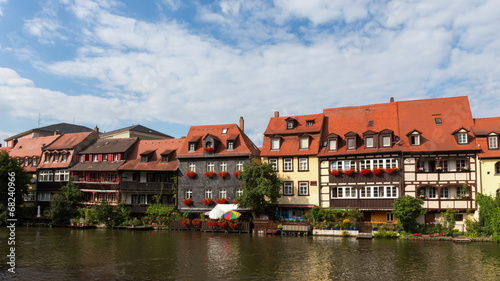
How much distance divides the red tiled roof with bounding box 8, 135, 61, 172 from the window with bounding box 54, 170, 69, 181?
5779 mm

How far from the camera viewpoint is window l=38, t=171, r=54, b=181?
57.2 metres

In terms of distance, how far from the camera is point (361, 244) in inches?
1320

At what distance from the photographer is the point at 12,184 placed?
50031 millimetres

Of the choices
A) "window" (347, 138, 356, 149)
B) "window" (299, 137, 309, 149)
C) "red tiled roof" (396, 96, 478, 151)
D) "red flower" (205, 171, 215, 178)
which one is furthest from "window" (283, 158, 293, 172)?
"red tiled roof" (396, 96, 478, 151)

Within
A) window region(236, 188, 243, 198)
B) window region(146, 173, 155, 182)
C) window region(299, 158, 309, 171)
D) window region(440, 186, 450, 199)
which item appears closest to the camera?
window region(440, 186, 450, 199)

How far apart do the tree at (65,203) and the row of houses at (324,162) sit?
130 cm

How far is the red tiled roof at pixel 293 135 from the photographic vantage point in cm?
4553

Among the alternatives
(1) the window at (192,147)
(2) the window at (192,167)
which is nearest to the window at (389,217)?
(2) the window at (192,167)

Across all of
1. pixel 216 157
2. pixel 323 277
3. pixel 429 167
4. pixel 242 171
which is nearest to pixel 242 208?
pixel 242 171

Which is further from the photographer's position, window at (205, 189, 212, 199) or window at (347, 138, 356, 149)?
window at (205, 189, 212, 199)

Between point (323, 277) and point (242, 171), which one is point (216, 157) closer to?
point (242, 171)

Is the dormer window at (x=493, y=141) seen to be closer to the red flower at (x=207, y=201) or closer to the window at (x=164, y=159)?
the red flower at (x=207, y=201)

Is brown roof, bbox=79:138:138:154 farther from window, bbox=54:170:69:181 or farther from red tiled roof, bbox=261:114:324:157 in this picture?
red tiled roof, bbox=261:114:324:157

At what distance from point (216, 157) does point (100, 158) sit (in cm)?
1688
